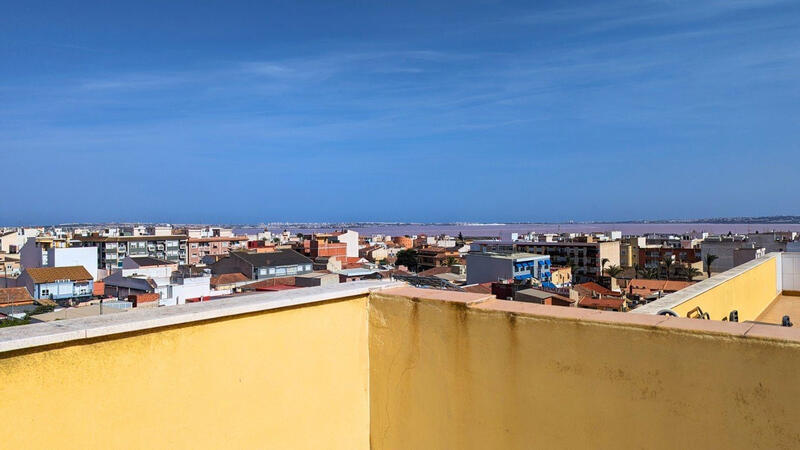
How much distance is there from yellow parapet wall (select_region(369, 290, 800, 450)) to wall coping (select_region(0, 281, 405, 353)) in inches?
9.0

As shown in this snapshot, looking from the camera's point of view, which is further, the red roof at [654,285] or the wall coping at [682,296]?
the red roof at [654,285]

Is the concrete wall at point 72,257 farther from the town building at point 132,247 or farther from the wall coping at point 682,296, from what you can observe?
the wall coping at point 682,296

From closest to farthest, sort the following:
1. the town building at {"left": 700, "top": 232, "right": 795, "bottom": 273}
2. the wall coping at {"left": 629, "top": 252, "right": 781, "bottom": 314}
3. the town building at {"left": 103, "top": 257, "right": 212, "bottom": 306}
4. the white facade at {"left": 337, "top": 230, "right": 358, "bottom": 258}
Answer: the wall coping at {"left": 629, "top": 252, "right": 781, "bottom": 314} → the town building at {"left": 103, "top": 257, "right": 212, "bottom": 306} → the town building at {"left": 700, "top": 232, "right": 795, "bottom": 273} → the white facade at {"left": 337, "top": 230, "right": 358, "bottom": 258}

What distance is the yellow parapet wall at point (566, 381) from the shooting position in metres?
1.65

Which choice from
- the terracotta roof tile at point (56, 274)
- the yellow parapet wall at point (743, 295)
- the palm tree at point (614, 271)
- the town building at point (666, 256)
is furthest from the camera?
the town building at point (666, 256)

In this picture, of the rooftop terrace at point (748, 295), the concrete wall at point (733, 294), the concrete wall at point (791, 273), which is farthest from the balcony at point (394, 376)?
the concrete wall at point (791, 273)

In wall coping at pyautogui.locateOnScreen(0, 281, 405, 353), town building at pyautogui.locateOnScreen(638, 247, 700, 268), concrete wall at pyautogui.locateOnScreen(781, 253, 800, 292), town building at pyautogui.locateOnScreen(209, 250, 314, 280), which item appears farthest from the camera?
town building at pyautogui.locateOnScreen(638, 247, 700, 268)

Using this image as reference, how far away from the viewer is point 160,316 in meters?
1.91

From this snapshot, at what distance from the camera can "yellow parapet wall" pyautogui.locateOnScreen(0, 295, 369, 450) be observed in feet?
5.41

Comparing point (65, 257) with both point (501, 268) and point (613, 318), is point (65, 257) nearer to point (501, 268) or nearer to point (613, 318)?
point (501, 268)

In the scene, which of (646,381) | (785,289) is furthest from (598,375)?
(785,289)

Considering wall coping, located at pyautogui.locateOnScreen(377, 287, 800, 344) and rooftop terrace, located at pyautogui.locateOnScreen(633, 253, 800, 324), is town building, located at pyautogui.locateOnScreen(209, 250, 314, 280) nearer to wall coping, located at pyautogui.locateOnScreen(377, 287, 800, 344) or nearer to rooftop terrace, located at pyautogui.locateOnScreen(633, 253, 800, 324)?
rooftop terrace, located at pyautogui.locateOnScreen(633, 253, 800, 324)

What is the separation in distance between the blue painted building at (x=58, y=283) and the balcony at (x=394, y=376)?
110 ft

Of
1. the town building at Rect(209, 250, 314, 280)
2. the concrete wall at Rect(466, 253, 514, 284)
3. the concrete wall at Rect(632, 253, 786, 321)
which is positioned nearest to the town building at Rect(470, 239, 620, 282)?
the concrete wall at Rect(466, 253, 514, 284)
